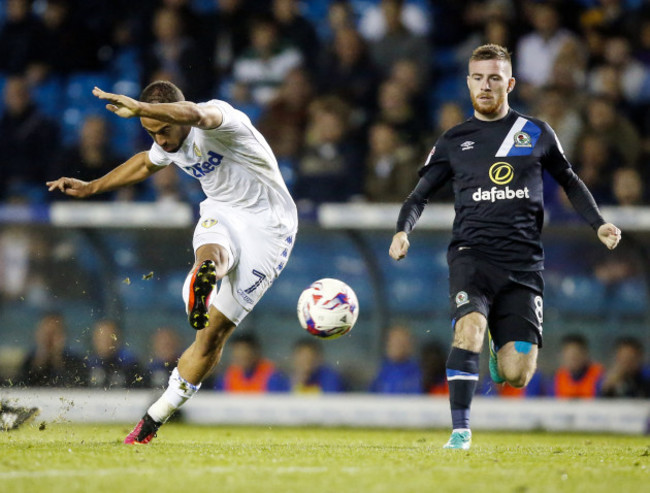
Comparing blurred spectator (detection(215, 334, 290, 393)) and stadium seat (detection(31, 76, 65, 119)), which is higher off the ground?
stadium seat (detection(31, 76, 65, 119))

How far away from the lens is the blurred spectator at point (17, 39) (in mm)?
13680

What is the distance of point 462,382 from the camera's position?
19.5ft

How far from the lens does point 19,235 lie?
10258mm

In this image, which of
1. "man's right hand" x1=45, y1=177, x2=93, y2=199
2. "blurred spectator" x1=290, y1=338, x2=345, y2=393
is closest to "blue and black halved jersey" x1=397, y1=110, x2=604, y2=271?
"man's right hand" x1=45, y1=177, x2=93, y2=199

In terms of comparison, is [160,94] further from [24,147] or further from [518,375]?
[24,147]

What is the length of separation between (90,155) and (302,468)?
24.3 feet

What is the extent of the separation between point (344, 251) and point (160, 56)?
4.56 meters

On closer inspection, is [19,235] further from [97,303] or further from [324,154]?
[324,154]

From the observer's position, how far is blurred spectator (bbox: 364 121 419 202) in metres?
10.8

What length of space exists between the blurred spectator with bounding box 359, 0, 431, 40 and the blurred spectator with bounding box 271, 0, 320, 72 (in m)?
0.70

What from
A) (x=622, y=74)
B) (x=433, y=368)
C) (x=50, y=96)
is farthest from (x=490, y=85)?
(x=50, y=96)

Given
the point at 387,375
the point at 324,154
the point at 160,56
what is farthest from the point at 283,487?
the point at 160,56

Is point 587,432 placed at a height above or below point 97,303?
below

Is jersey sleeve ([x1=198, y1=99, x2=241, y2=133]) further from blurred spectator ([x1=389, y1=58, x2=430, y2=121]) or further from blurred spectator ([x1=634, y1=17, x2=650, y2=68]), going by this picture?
blurred spectator ([x1=634, y1=17, x2=650, y2=68])
